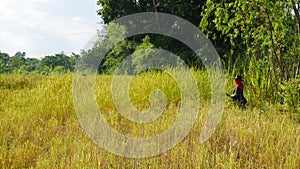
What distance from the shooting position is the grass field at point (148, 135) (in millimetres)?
2199

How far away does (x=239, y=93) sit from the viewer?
3.81 metres

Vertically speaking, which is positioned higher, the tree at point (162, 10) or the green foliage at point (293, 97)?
the tree at point (162, 10)

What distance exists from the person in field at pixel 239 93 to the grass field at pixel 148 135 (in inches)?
4.1

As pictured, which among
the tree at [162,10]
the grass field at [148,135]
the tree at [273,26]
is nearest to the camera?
the grass field at [148,135]

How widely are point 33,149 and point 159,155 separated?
1130mm

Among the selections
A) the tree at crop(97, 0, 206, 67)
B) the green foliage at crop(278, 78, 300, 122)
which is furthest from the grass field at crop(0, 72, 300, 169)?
the tree at crop(97, 0, 206, 67)

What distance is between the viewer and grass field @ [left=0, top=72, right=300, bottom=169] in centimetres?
220

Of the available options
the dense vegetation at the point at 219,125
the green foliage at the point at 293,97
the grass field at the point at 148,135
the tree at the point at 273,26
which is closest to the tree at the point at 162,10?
the dense vegetation at the point at 219,125

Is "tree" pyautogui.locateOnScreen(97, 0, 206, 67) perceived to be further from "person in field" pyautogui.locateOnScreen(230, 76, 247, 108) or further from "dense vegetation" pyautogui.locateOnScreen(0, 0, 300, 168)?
"person in field" pyautogui.locateOnScreen(230, 76, 247, 108)

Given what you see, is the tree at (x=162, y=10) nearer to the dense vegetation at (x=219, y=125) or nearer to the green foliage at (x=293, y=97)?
the dense vegetation at (x=219, y=125)

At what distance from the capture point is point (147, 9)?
11430mm

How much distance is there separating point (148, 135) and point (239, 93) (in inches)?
61.7

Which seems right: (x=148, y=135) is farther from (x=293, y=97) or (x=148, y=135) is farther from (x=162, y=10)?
(x=162, y=10)

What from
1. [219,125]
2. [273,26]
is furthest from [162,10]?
[219,125]
